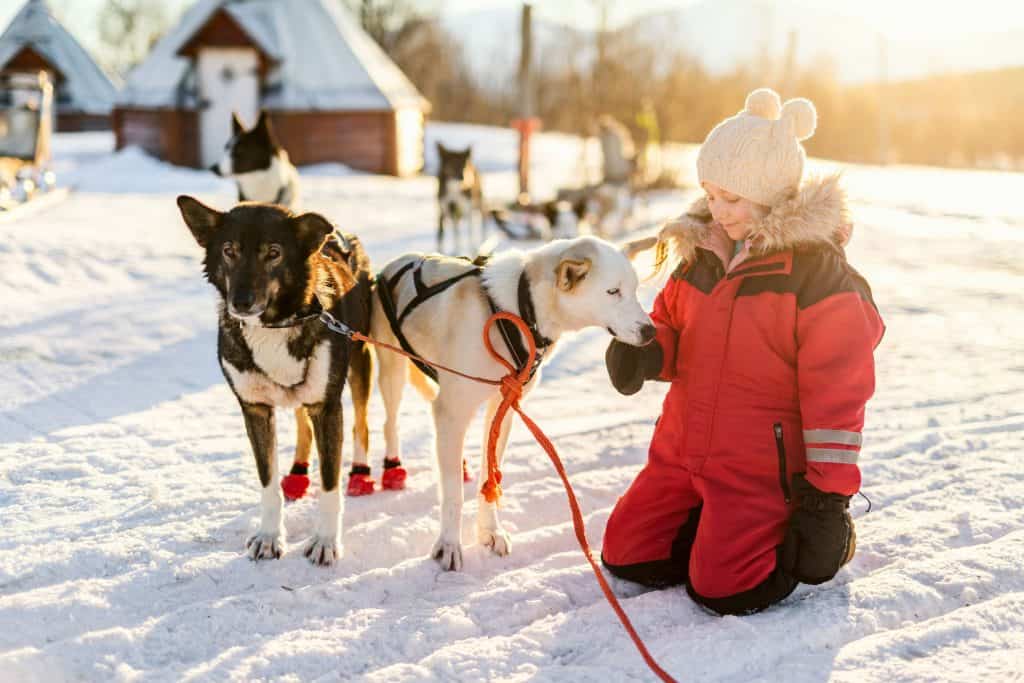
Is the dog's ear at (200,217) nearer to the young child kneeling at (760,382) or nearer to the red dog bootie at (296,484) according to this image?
the red dog bootie at (296,484)

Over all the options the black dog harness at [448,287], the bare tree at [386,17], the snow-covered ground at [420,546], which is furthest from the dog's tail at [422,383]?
the bare tree at [386,17]

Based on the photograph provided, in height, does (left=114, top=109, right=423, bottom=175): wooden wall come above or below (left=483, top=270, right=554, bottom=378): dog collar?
above

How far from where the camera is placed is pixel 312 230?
2.82 meters

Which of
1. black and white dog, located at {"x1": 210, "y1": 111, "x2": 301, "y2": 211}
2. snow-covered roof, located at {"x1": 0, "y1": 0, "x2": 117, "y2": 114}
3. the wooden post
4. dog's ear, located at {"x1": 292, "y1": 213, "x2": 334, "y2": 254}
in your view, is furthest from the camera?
snow-covered roof, located at {"x1": 0, "y1": 0, "x2": 117, "y2": 114}

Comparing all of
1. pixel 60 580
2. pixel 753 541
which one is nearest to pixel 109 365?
pixel 60 580

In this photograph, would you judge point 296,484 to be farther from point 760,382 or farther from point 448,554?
point 760,382

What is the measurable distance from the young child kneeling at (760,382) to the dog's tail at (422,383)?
3.22 ft

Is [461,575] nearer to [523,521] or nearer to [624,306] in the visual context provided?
[523,521]

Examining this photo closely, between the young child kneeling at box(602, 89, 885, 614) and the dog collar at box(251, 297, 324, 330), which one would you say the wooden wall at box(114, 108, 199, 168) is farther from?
the young child kneeling at box(602, 89, 885, 614)

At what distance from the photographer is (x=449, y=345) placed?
10.3 ft

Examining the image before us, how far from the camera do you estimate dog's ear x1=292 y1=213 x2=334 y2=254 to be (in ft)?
9.15

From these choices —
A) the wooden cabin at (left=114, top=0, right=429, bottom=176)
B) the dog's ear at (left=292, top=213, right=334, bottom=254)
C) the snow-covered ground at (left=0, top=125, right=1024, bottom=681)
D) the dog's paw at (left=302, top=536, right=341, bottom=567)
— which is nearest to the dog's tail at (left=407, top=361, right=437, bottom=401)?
the snow-covered ground at (left=0, top=125, right=1024, bottom=681)

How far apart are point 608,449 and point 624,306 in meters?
1.50

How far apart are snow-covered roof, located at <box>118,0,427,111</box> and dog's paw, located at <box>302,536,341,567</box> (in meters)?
16.5
